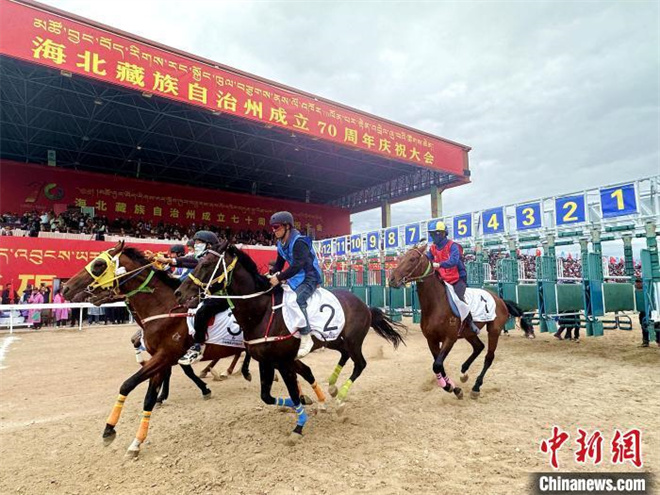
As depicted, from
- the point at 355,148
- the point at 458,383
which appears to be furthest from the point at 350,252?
the point at 458,383

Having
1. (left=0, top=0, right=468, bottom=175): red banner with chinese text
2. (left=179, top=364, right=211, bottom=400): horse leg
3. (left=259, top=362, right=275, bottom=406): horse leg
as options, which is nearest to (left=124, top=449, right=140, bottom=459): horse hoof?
(left=259, top=362, right=275, bottom=406): horse leg

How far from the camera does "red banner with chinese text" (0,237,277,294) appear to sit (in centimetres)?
1448

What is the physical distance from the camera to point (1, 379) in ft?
21.6

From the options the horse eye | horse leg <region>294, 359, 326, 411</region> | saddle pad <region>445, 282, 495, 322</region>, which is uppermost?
the horse eye

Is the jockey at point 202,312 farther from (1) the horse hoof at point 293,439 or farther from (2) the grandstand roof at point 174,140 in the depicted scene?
(2) the grandstand roof at point 174,140

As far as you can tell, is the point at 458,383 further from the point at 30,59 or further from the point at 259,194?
the point at 259,194

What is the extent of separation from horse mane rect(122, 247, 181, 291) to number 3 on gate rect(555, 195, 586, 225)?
346 inches

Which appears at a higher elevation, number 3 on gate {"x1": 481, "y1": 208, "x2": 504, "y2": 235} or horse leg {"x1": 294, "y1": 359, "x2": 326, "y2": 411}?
number 3 on gate {"x1": 481, "y1": 208, "x2": 504, "y2": 235}

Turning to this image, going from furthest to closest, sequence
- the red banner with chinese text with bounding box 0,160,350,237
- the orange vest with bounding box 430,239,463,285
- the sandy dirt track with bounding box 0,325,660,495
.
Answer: the red banner with chinese text with bounding box 0,160,350,237, the orange vest with bounding box 430,239,463,285, the sandy dirt track with bounding box 0,325,660,495

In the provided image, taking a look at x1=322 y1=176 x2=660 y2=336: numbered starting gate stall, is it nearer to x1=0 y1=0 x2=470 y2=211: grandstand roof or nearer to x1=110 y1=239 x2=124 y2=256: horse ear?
x1=110 y1=239 x2=124 y2=256: horse ear

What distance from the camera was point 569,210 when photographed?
892cm

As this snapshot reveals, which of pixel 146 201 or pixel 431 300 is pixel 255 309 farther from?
pixel 146 201

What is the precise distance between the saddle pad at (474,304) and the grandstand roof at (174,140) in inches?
547

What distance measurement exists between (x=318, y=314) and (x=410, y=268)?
1.55 metres
